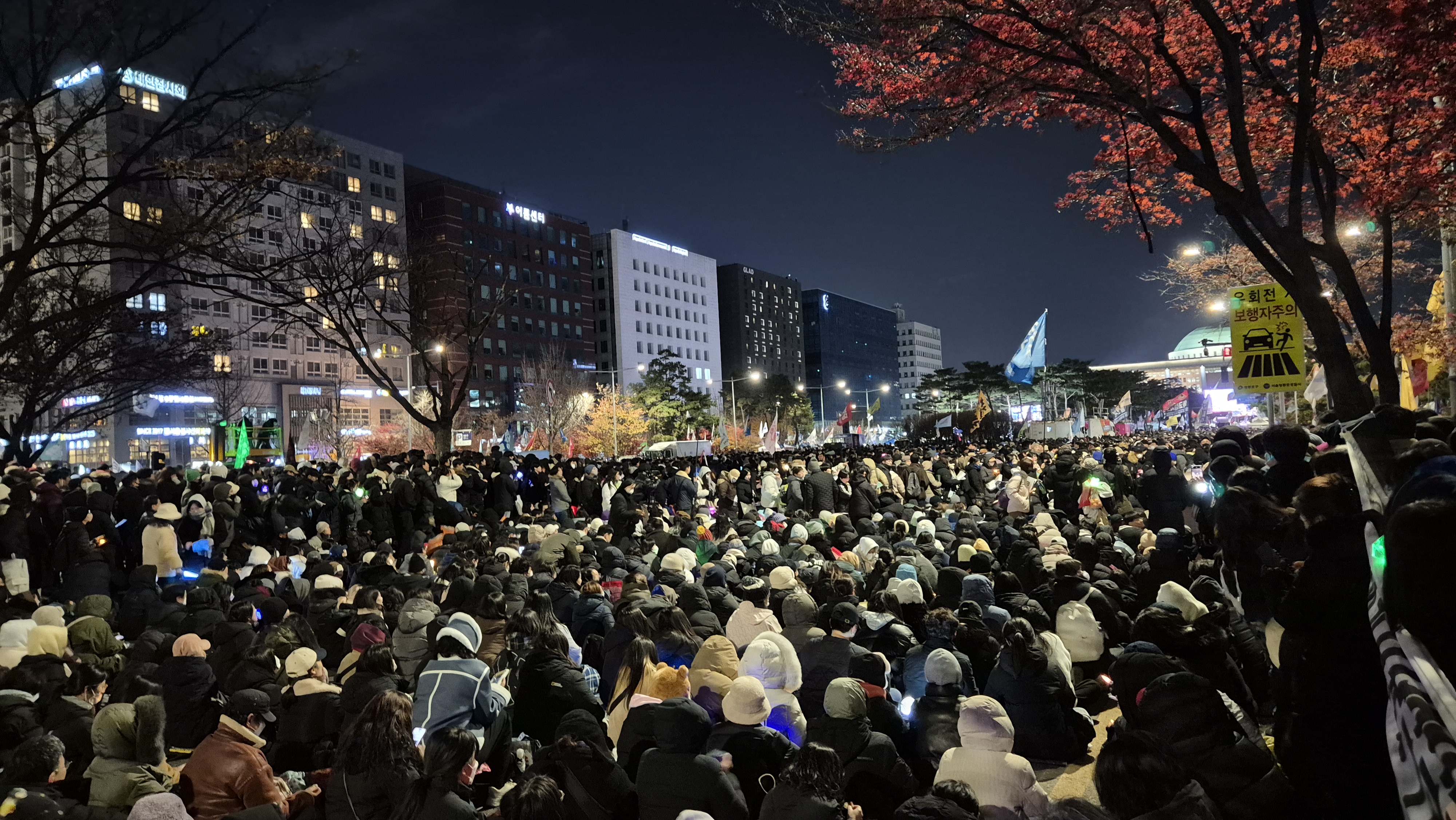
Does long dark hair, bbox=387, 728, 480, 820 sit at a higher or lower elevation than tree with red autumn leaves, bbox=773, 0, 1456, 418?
lower

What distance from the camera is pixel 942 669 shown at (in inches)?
205

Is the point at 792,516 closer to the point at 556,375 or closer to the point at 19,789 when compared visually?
the point at 19,789

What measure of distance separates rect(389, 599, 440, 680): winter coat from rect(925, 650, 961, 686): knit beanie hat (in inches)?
156

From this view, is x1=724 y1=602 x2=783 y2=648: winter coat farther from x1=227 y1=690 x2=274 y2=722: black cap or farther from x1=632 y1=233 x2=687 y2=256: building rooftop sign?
x1=632 y1=233 x2=687 y2=256: building rooftop sign

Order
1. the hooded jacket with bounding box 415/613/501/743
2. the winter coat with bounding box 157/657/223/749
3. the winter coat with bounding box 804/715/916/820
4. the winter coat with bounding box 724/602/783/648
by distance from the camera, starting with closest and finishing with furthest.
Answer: the winter coat with bounding box 804/715/916/820 → the hooded jacket with bounding box 415/613/501/743 → the winter coat with bounding box 157/657/223/749 → the winter coat with bounding box 724/602/783/648

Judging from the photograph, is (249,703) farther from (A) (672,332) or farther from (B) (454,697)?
(A) (672,332)

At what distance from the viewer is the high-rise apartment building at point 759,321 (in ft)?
436

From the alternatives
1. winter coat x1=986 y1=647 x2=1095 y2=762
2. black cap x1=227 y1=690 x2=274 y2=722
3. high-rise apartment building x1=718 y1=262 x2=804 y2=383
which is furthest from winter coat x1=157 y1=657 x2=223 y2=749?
high-rise apartment building x1=718 y1=262 x2=804 y2=383

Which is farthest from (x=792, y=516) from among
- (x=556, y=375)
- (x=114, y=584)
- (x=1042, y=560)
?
(x=556, y=375)

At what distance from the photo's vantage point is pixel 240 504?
14.7 meters

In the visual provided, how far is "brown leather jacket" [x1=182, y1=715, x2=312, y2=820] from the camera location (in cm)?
455

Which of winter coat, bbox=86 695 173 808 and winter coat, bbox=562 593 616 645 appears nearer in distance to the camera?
winter coat, bbox=86 695 173 808

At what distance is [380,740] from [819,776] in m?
2.07

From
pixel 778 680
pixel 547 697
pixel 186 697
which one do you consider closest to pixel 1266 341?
pixel 778 680
